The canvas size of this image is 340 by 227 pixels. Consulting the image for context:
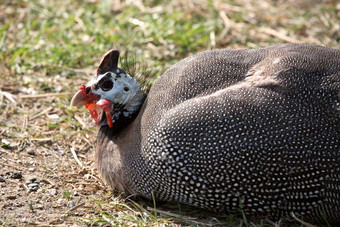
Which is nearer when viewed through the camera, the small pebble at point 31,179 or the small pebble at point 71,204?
the small pebble at point 71,204

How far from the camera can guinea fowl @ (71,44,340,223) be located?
10.4ft

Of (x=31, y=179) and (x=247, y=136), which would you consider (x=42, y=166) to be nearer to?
(x=31, y=179)

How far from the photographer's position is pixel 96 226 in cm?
345

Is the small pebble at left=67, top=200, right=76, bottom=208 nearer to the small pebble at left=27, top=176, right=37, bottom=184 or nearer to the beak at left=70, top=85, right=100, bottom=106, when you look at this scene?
the small pebble at left=27, top=176, right=37, bottom=184

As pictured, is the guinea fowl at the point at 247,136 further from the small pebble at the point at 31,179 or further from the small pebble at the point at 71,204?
the small pebble at the point at 31,179

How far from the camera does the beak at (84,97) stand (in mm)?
3854

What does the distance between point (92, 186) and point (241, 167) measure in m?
1.38

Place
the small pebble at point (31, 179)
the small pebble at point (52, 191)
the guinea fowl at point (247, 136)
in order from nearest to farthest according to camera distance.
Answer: the guinea fowl at point (247, 136) → the small pebble at point (52, 191) → the small pebble at point (31, 179)

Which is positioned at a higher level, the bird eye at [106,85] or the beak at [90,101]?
the bird eye at [106,85]

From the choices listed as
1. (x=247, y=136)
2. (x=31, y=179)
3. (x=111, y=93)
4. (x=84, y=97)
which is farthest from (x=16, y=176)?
(x=247, y=136)

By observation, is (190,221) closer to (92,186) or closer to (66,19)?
(92,186)

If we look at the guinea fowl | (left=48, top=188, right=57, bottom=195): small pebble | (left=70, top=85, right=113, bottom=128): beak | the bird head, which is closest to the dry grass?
(left=48, top=188, right=57, bottom=195): small pebble

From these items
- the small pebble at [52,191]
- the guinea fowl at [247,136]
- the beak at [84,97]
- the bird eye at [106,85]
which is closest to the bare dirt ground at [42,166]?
the small pebble at [52,191]

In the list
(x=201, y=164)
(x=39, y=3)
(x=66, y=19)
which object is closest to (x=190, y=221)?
(x=201, y=164)
